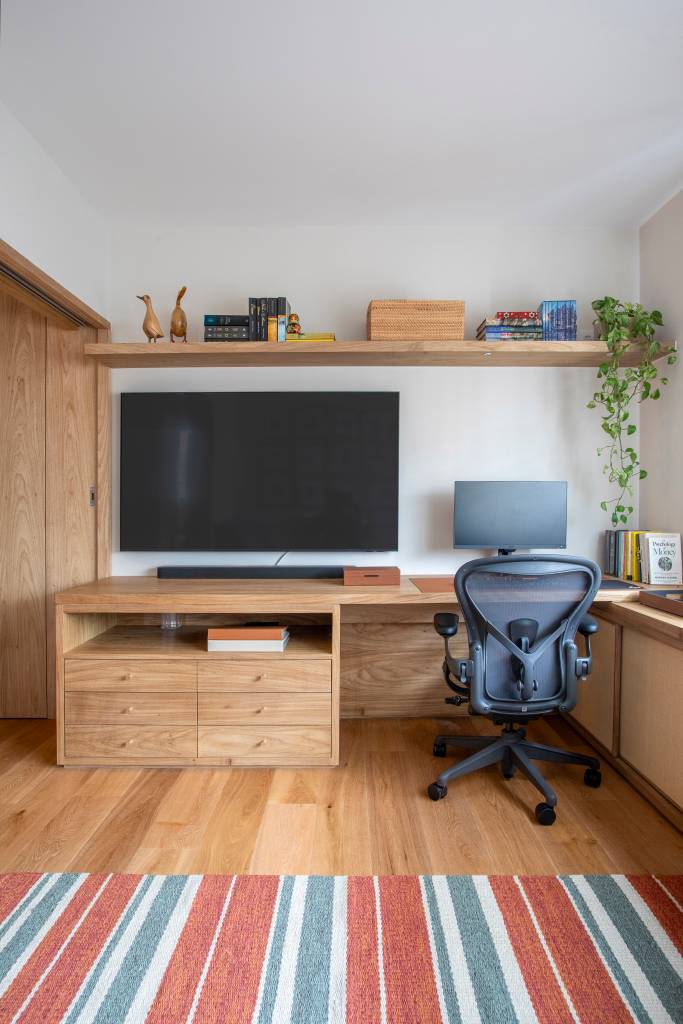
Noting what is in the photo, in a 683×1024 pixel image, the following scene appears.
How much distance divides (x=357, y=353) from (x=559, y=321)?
1.06 m

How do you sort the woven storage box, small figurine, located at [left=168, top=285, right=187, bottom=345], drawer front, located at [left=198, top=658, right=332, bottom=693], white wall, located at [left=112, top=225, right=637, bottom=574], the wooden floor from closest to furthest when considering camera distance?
the wooden floor → drawer front, located at [left=198, top=658, right=332, bottom=693] → the woven storage box → small figurine, located at [left=168, top=285, right=187, bottom=345] → white wall, located at [left=112, top=225, right=637, bottom=574]

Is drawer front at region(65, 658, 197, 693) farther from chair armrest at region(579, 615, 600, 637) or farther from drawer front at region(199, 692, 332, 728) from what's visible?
chair armrest at region(579, 615, 600, 637)

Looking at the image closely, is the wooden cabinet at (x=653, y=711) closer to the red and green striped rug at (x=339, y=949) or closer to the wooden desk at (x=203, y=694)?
the wooden desk at (x=203, y=694)

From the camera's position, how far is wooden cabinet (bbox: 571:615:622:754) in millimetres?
2551

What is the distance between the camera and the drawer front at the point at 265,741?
2510mm

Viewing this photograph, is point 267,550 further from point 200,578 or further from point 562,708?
point 562,708

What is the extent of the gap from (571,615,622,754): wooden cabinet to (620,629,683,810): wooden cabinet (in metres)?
0.04

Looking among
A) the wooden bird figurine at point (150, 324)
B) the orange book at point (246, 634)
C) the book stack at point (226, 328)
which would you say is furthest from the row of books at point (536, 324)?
the orange book at point (246, 634)

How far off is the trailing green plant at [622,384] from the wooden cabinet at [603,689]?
71 centimetres

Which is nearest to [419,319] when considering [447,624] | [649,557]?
[447,624]

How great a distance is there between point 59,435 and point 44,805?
181cm

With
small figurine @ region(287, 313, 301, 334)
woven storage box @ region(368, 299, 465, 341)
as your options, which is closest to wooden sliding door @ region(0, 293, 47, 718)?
small figurine @ region(287, 313, 301, 334)

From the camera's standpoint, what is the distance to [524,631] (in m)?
2.19

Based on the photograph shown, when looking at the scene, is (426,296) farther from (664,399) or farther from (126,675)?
(126,675)
